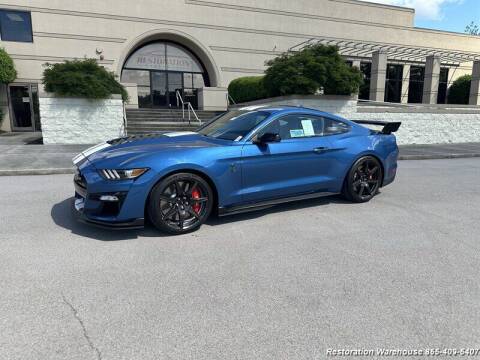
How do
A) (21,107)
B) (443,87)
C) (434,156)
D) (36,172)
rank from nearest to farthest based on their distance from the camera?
(36,172), (434,156), (21,107), (443,87)

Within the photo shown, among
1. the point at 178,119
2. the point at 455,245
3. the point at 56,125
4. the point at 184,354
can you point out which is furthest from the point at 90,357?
the point at 178,119

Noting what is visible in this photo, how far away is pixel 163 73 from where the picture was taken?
21875 millimetres

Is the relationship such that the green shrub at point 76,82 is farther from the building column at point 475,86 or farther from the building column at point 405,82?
the building column at point 475,86

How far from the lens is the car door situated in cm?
448

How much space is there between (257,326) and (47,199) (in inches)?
178

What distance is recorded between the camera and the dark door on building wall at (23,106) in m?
18.1

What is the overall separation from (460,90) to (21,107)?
97.3 ft

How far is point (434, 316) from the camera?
260 cm

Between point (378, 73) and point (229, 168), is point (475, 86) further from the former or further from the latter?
point (229, 168)

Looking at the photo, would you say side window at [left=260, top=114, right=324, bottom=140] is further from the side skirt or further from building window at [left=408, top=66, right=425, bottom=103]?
building window at [left=408, top=66, right=425, bottom=103]

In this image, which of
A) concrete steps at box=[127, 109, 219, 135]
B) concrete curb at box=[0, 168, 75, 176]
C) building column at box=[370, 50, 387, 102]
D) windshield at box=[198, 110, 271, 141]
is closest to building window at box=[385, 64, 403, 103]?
building column at box=[370, 50, 387, 102]

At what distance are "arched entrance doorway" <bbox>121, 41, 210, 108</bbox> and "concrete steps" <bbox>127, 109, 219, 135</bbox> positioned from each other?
13.8ft

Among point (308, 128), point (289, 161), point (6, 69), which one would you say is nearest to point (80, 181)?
→ point (289, 161)

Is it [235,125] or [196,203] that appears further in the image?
[235,125]
